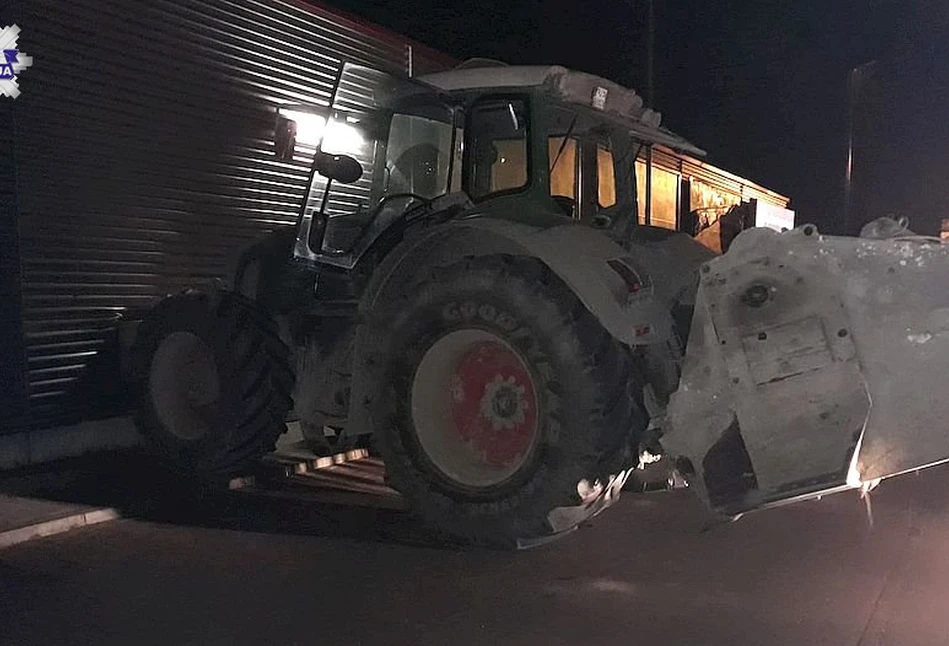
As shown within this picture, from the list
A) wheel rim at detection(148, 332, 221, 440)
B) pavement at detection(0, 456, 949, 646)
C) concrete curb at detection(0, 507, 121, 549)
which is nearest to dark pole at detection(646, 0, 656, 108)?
pavement at detection(0, 456, 949, 646)

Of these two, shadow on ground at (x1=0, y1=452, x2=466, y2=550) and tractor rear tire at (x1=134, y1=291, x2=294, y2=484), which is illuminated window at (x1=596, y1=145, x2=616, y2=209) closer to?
tractor rear tire at (x1=134, y1=291, x2=294, y2=484)

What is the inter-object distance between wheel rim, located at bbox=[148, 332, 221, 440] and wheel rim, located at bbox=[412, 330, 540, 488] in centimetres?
211

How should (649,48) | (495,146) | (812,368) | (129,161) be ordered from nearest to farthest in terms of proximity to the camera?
(812,368), (495,146), (129,161), (649,48)

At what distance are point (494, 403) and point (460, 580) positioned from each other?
1086 mm

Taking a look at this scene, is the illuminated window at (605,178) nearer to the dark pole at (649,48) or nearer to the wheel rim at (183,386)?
the wheel rim at (183,386)

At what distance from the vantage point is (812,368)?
15.3ft

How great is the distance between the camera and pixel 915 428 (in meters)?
4.59

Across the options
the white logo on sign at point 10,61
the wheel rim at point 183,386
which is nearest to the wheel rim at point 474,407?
the wheel rim at point 183,386

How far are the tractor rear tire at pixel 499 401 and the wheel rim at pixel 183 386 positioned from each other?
6.13 feet

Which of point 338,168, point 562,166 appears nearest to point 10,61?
point 338,168

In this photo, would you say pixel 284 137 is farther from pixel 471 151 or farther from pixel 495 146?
pixel 495 146

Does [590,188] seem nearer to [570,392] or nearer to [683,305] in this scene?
[683,305]

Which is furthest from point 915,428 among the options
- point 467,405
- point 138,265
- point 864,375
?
point 138,265

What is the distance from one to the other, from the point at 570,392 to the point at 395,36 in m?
8.43
